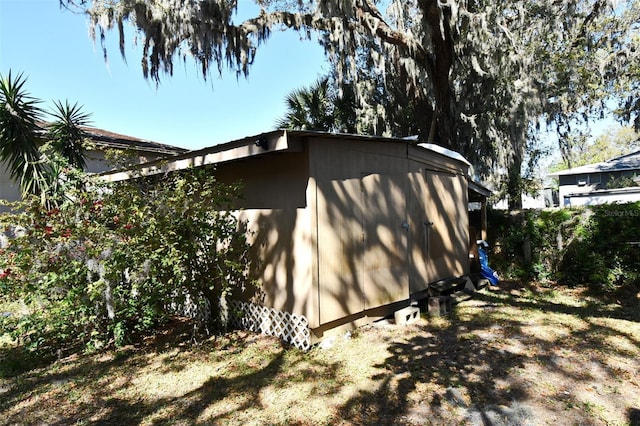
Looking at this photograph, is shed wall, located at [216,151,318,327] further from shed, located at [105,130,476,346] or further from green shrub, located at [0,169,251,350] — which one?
green shrub, located at [0,169,251,350]

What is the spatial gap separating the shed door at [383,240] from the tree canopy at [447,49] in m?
4.40

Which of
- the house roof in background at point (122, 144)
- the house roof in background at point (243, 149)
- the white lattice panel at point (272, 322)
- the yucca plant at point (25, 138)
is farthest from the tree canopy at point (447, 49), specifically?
the white lattice panel at point (272, 322)

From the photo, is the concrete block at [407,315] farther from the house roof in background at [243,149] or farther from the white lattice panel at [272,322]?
the house roof in background at [243,149]

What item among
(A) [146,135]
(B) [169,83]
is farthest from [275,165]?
(A) [146,135]

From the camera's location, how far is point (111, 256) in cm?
415

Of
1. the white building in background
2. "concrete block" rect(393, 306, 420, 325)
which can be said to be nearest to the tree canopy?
"concrete block" rect(393, 306, 420, 325)

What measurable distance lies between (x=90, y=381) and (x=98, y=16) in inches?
312

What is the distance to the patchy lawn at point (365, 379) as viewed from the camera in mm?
3037

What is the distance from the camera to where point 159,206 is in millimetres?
4328

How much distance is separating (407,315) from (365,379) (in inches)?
69.8

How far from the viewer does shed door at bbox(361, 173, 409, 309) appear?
496 cm

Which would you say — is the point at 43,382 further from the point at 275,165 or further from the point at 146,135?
the point at 146,135

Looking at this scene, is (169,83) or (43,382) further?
(169,83)

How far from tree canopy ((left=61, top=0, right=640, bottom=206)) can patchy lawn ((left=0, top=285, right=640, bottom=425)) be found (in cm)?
611
